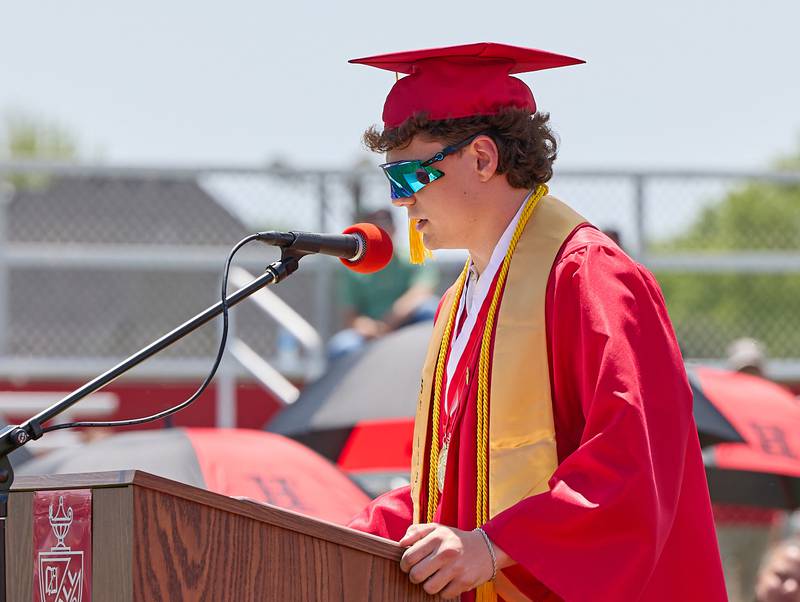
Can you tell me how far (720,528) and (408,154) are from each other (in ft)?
18.2

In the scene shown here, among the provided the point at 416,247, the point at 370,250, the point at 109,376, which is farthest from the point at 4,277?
the point at 109,376

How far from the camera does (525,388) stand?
2.92 metres

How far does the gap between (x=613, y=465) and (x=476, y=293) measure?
68 cm

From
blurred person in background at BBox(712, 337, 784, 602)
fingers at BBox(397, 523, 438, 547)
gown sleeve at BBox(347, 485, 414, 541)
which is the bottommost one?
blurred person in background at BBox(712, 337, 784, 602)

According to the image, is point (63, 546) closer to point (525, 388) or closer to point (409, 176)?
point (525, 388)

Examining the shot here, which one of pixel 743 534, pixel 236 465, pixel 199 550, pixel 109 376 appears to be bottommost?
pixel 743 534

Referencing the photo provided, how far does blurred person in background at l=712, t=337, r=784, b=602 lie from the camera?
7.83 metres

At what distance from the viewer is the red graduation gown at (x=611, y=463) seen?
2.63m

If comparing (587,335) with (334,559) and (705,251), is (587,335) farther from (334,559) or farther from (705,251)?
(705,251)

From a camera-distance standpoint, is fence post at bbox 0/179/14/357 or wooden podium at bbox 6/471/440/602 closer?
wooden podium at bbox 6/471/440/602

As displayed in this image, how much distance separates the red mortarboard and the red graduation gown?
41 centimetres

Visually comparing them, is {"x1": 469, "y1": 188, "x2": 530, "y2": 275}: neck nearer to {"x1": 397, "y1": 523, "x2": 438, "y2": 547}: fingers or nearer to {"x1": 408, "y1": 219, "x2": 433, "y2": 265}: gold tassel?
{"x1": 408, "y1": 219, "x2": 433, "y2": 265}: gold tassel

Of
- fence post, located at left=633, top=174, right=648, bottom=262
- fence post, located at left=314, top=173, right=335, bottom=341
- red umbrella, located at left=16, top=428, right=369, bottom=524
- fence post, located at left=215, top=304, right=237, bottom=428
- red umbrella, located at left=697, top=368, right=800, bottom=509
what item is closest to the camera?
red umbrella, located at left=16, top=428, right=369, bottom=524

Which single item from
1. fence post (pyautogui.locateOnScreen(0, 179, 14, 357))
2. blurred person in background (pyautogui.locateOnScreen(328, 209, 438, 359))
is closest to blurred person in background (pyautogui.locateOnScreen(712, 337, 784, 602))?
blurred person in background (pyautogui.locateOnScreen(328, 209, 438, 359))
